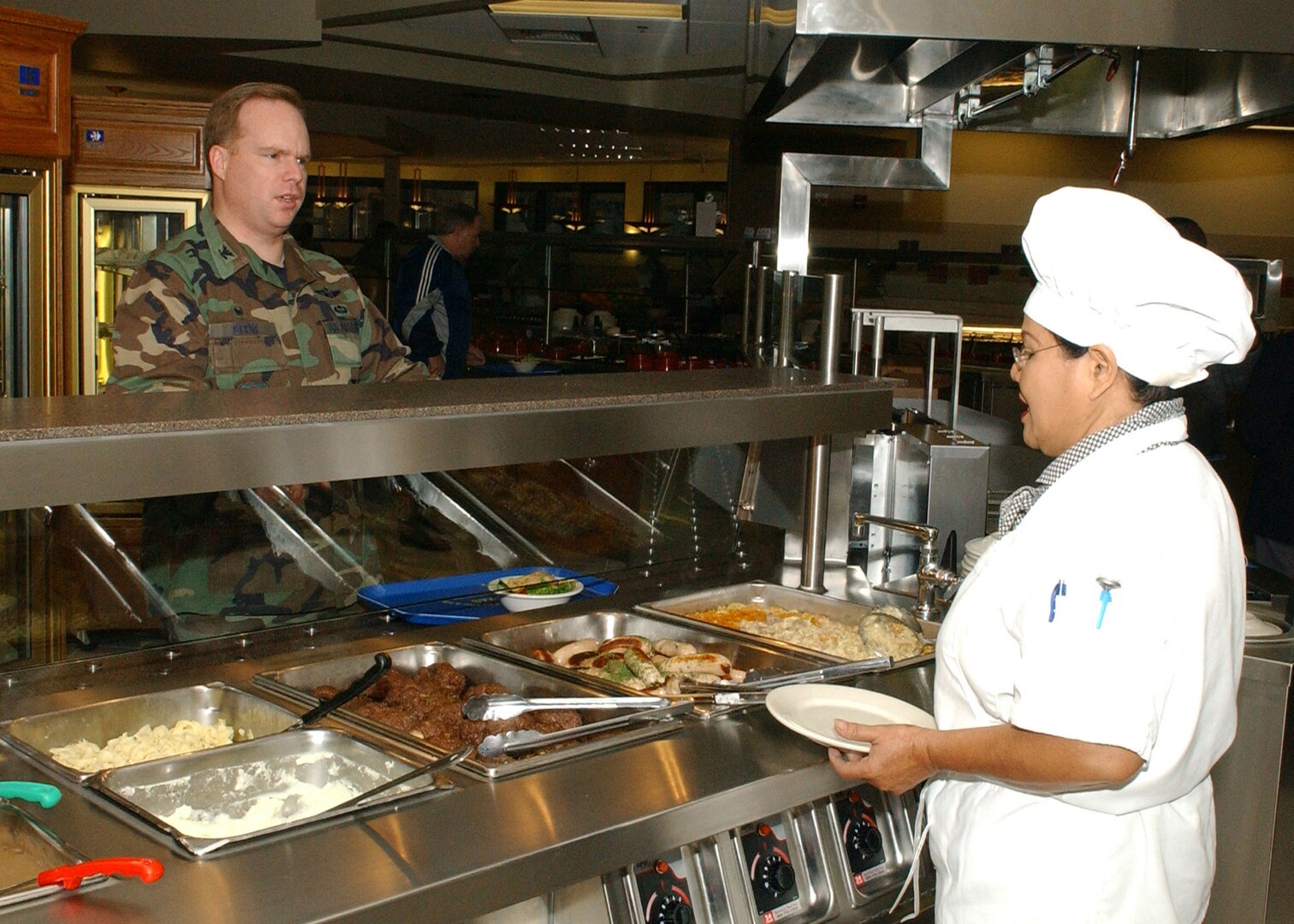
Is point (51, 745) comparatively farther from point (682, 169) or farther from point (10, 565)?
point (682, 169)

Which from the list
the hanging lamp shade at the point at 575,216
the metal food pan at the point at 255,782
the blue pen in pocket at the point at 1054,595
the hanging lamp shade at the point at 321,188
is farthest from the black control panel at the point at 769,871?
the hanging lamp shade at the point at 321,188

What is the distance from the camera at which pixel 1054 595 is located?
132 cm

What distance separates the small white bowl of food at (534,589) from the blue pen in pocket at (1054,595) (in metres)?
1.09

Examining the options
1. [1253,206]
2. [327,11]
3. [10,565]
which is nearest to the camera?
[10,565]

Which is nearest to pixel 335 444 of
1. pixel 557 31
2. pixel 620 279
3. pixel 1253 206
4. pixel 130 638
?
pixel 130 638

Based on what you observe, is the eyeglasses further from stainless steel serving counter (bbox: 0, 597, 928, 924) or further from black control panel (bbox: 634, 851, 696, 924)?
black control panel (bbox: 634, 851, 696, 924)

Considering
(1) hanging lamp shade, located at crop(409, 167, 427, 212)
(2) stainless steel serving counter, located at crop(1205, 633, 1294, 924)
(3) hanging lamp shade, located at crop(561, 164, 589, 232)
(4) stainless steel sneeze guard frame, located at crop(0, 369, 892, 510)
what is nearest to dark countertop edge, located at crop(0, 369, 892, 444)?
(4) stainless steel sneeze guard frame, located at crop(0, 369, 892, 510)

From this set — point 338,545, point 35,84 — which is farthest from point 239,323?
point 35,84

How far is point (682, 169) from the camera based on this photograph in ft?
31.4

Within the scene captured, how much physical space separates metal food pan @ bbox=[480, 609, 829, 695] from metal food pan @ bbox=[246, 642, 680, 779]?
0.18ft

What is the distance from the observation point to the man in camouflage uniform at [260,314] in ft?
6.73

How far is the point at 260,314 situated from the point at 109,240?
252cm

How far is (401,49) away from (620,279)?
1.96m

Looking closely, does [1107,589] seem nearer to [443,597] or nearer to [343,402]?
[343,402]
